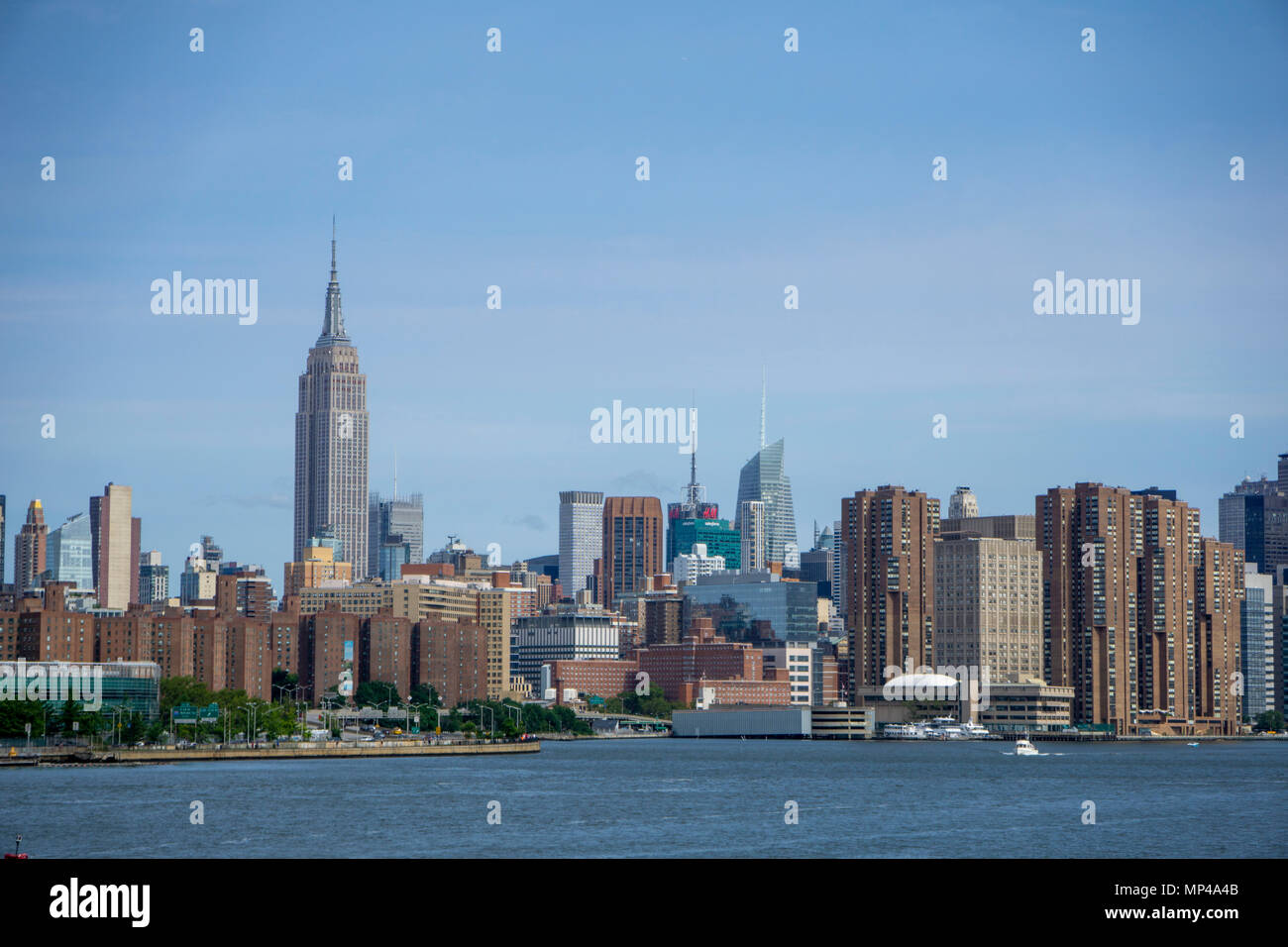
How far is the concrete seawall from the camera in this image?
106 meters

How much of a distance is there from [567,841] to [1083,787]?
44.2m

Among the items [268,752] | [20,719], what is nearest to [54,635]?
[268,752]

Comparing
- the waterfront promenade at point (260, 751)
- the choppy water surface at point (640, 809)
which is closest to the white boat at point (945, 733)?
the waterfront promenade at point (260, 751)

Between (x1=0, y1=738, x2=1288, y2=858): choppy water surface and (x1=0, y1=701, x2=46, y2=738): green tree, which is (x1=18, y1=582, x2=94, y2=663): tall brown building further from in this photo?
(x1=0, y1=738, x2=1288, y2=858): choppy water surface

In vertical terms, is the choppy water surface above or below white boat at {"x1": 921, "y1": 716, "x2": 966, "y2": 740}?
above

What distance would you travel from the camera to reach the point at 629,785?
294 ft

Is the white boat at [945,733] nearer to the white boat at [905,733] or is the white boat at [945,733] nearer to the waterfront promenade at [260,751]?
the white boat at [905,733]

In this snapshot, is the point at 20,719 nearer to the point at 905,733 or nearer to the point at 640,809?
the point at 640,809

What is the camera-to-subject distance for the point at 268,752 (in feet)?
402

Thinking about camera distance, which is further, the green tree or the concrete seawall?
the green tree

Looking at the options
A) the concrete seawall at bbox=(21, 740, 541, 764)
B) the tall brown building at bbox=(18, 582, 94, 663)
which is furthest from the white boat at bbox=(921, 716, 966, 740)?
the tall brown building at bbox=(18, 582, 94, 663)

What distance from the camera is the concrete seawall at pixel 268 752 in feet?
347
